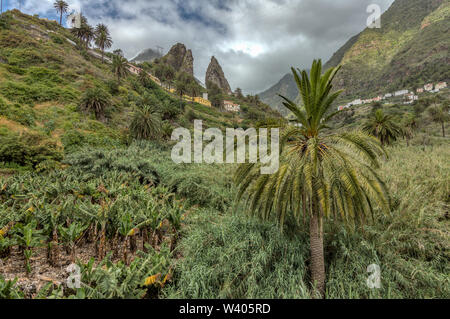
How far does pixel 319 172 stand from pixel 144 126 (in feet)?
72.4

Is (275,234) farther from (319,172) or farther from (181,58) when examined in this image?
(181,58)

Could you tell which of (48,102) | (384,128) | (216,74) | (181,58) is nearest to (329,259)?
(384,128)

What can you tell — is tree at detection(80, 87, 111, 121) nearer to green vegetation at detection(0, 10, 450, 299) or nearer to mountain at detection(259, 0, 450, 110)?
green vegetation at detection(0, 10, 450, 299)

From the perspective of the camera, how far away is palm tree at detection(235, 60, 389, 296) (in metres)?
3.50

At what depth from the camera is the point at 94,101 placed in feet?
83.8

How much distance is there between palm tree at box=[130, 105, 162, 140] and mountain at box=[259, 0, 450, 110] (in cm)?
5223

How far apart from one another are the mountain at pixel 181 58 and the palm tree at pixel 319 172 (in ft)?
447

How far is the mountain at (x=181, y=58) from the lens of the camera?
126562mm

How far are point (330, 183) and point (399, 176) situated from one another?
25.1ft

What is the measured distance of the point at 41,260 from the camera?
5125 mm

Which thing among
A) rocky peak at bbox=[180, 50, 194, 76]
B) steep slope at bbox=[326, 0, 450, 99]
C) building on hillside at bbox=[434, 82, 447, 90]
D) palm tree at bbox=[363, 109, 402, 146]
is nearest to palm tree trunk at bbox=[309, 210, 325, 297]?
palm tree at bbox=[363, 109, 402, 146]

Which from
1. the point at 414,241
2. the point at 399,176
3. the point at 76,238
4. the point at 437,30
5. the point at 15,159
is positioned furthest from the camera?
the point at 437,30
